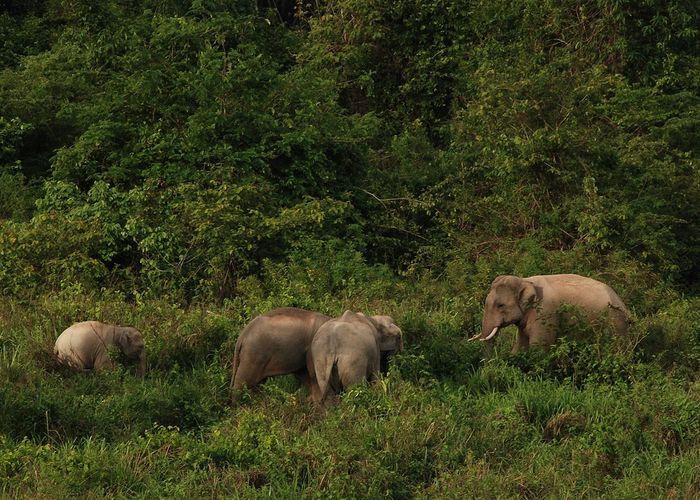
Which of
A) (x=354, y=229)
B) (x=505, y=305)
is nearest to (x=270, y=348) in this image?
(x=505, y=305)

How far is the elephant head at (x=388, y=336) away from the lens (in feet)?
30.4

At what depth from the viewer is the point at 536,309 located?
10.2m

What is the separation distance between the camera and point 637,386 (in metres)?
8.91

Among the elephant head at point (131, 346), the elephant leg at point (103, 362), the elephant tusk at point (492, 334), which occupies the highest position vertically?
the elephant head at point (131, 346)

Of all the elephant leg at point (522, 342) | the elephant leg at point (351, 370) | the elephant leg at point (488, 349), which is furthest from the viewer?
the elephant leg at point (522, 342)

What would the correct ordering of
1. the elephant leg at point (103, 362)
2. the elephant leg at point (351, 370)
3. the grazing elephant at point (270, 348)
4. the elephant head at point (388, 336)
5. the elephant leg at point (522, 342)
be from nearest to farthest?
the elephant leg at point (351, 370) → the grazing elephant at point (270, 348) → the elephant head at point (388, 336) → the elephant leg at point (103, 362) → the elephant leg at point (522, 342)

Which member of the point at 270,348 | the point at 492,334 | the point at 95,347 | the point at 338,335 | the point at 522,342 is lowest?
the point at 522,342

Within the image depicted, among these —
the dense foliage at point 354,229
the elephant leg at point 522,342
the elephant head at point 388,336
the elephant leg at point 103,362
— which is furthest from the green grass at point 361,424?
the elephant leg at point 522,342

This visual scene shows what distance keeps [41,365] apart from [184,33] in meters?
6.69

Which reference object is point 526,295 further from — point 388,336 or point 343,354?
point 343,354

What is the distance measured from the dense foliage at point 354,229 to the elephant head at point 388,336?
159mm

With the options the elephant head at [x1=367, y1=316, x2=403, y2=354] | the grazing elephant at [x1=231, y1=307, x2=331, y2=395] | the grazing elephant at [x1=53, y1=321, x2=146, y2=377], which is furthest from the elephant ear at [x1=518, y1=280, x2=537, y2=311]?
the grazing elephant at [x1=53, y1=321, x2=146, y2=377]

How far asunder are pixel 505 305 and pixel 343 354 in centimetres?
207

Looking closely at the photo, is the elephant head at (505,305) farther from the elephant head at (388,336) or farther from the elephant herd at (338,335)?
the elephant head at (388,336)
